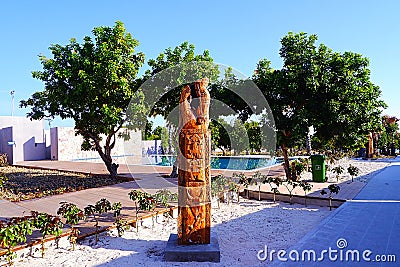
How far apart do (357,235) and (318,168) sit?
5.58 meters

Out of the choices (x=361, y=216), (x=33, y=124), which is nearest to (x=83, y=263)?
(x=361, y=216)

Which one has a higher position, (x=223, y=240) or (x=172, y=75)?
(x=172, y=75)

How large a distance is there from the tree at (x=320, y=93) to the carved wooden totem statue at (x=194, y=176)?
15.6 feet

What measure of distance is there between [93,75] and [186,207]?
19.0ft

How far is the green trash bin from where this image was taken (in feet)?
31.3

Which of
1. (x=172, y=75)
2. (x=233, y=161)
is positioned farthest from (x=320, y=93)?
(x=233, y=161)

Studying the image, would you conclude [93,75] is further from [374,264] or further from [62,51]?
[374,264]

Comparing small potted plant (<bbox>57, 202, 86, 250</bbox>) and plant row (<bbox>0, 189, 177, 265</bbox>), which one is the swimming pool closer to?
plant row (<bbox>0, 189, 177, 265</bbox>)

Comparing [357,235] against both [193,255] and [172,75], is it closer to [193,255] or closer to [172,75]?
[193,255]

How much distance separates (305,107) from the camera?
27.8 feet

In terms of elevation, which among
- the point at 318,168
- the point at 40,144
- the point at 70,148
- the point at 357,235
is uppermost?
the point at 40,144

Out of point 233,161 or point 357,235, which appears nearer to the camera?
point 357,235

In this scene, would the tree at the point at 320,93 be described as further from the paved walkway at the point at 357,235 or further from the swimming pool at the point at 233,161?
the swimming pool at the point at 233,161

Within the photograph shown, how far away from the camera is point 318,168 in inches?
379
